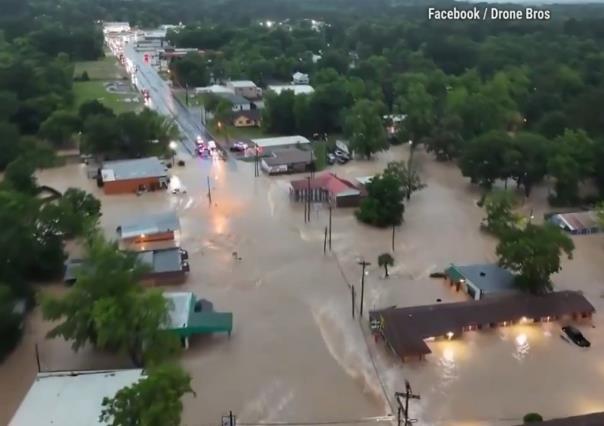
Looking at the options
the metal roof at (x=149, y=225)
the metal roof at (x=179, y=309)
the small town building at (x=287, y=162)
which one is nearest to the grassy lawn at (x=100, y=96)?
the small town building at (x=287, y=162)

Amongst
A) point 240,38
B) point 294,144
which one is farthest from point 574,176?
point 240,38

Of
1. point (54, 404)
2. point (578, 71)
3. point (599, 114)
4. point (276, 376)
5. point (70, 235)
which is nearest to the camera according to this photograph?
point (54, 404)

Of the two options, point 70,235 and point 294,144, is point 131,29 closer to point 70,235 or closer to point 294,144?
point 294,144

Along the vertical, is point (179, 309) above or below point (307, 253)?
above

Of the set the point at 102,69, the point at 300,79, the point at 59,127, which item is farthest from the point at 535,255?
the point at 102,69

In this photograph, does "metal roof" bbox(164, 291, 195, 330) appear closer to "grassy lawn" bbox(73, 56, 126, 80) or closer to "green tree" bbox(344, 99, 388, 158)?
"green tree" bbox(344, 99, 388, 158)

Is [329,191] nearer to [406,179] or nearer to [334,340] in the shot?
[406,179]
